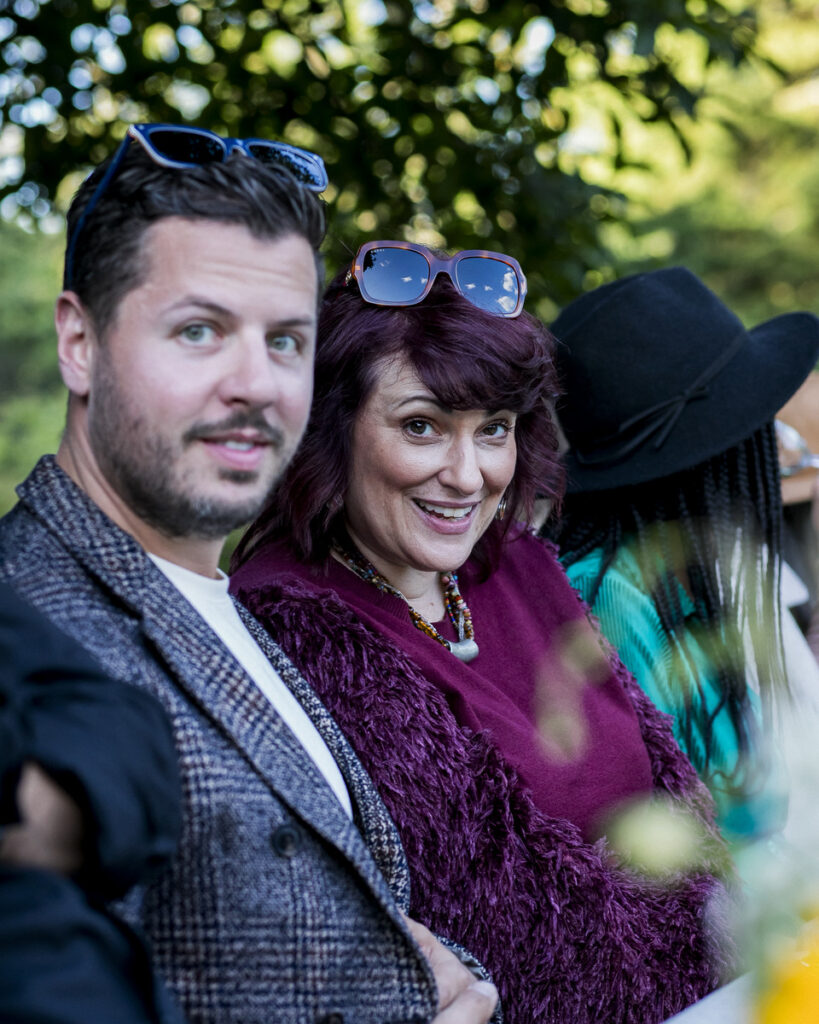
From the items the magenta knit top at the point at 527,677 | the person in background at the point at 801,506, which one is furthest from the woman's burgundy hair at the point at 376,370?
the person in background at the point at 801,506

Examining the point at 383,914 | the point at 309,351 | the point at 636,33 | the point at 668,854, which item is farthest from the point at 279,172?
the point at 636,33

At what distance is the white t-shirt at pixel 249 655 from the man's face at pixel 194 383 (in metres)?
0.11

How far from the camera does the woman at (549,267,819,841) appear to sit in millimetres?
2646

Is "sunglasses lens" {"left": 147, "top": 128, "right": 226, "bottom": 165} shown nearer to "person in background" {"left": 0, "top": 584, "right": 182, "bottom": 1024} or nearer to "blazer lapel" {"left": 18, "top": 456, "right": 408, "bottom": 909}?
"blazer lapel" {"left": 18, "top": 456, "right": 408, "bottom": 909}

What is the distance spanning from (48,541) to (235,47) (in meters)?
2.78

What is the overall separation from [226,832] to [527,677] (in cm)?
110

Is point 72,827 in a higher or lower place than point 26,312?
higher

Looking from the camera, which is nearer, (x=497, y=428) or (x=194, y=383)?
(x=194, y=383)

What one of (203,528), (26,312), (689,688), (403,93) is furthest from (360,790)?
(26,312)

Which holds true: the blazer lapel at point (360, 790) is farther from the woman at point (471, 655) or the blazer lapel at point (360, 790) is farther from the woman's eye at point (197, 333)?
the woman's eye at point (197, 333)

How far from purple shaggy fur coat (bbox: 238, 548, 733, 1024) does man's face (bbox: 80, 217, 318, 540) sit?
1.85ft

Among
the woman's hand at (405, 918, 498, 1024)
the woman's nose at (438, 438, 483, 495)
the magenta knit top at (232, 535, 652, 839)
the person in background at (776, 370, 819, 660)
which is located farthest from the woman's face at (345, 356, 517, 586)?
the person in background at (776, 370, 819, 660)

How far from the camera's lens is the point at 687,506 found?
9.29 feet

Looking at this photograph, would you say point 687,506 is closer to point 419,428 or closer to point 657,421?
point 657,421
